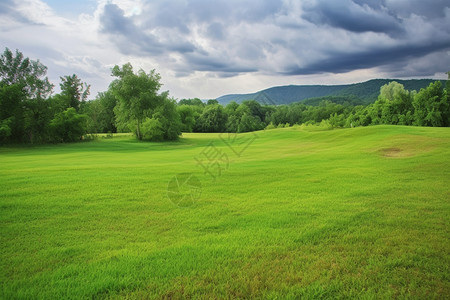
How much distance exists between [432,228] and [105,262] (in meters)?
7.10

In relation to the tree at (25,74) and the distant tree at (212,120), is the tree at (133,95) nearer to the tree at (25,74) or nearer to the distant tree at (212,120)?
the tree at (25,74)

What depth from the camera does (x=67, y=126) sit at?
44250mm

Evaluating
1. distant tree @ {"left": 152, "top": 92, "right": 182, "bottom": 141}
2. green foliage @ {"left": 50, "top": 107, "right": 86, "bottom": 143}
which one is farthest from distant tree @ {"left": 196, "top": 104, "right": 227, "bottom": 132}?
green foliage @ {"left": 50, "top": 107, "right": 86, "bottom": 143}

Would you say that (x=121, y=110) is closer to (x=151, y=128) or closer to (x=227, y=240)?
(x=151, y=128)

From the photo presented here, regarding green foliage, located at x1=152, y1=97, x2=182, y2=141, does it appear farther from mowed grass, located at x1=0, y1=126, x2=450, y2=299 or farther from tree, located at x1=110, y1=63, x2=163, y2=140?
mowed grass, located at x1=0, y1=126, x2=450, y2=299

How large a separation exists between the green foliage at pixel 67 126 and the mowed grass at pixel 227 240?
36828mm

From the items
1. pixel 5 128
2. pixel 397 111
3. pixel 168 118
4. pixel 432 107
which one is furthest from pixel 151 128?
pixel 432 107

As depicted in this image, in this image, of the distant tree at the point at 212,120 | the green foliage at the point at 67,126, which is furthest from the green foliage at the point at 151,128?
the distant tree at the point at 212,120

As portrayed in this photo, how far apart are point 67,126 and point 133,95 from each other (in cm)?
1632

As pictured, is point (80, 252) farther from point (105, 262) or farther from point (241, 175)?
point (241, 175)

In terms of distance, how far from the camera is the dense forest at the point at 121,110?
125ft

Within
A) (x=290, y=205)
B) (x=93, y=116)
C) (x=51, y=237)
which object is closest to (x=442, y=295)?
(x=290, y=205)

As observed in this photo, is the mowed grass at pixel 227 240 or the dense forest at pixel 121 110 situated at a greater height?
the dense forest at pixel 121 110

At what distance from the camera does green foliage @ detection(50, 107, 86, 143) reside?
41656mm
